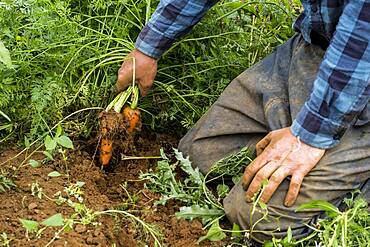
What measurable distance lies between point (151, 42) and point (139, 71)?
12cm

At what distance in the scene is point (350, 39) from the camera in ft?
6.93

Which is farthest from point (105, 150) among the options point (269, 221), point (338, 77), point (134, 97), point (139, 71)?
point (338, 77)

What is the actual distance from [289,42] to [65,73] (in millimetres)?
848

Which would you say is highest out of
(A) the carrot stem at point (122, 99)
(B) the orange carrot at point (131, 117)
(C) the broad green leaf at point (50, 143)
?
(C) the broad green leaf at point (50, 143)

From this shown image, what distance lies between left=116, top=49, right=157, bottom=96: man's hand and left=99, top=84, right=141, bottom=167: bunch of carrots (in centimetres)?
3

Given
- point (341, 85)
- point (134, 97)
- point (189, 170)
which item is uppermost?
point (341, 85)

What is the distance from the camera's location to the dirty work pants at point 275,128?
2.27m

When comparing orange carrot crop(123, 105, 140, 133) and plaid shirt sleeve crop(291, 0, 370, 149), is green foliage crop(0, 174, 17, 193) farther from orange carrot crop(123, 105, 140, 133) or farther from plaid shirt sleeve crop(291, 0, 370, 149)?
plaid shirt sleeve crop(291, 0, 370, 149)

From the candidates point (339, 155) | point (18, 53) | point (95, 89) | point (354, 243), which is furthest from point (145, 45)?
point (354, 243)

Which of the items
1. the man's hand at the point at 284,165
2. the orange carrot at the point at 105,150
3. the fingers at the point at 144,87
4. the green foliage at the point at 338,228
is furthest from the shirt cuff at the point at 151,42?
the green foliage at the point at 338,228

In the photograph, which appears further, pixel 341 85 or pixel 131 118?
pixel 131 118

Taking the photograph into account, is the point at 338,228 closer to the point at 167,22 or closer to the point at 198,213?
the point at 198,213

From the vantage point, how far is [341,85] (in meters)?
2.13

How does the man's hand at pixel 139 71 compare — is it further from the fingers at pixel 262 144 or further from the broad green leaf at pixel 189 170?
the fingers at pixel 262 144
